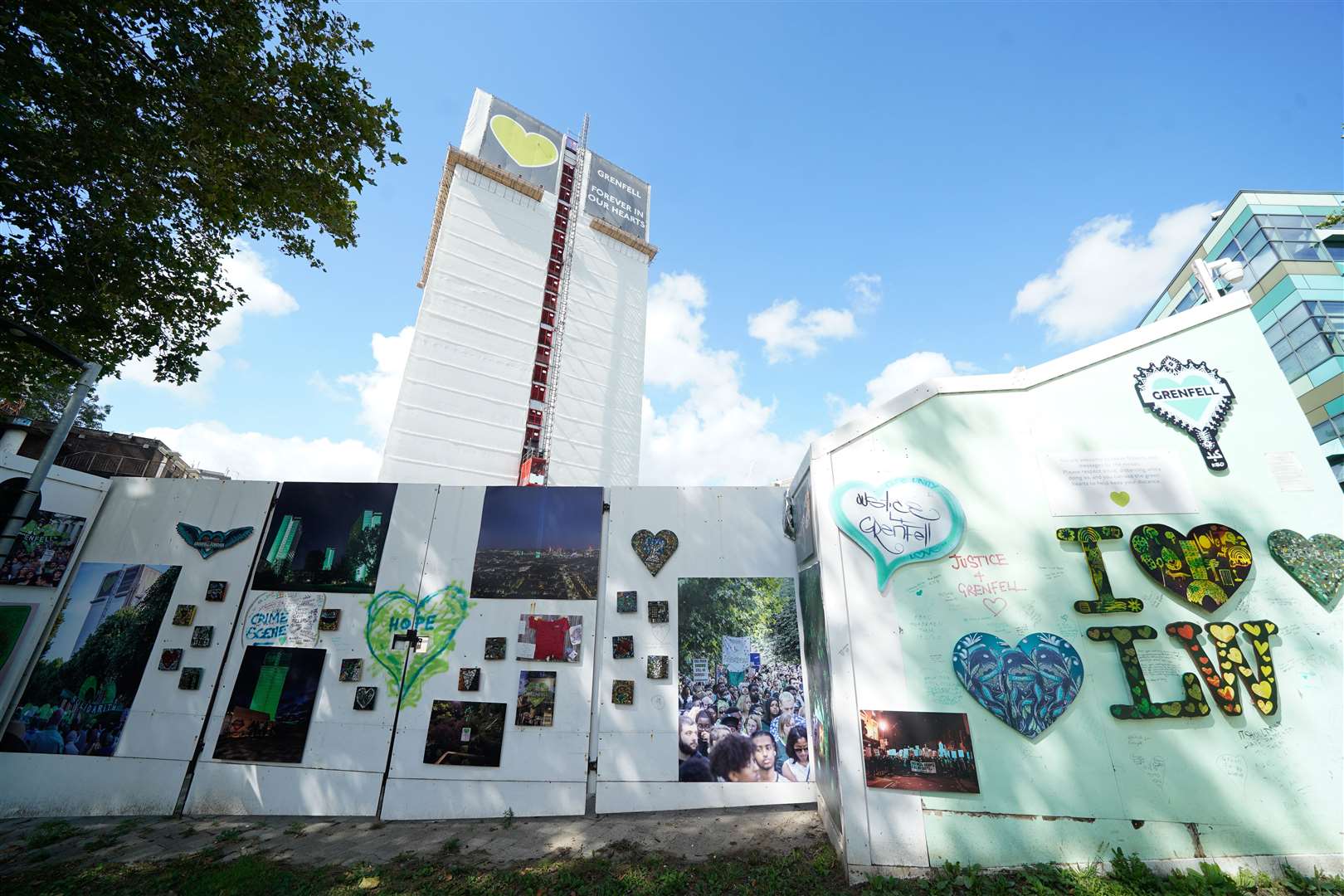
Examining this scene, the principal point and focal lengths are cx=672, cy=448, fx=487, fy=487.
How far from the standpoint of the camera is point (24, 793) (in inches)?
264

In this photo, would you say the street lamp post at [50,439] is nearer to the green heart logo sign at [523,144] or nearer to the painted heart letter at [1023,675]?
the painted heart letter at [1023,675]

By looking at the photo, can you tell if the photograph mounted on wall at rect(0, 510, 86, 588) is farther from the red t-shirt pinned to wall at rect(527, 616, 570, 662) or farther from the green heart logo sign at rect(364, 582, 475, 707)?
the red t-shirt pinned to wall at rect(527, 616, 570, 662)

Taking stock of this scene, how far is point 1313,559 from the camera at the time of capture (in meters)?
Answer: 5.22

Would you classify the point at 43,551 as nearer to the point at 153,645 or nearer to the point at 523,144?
the point at 153,645

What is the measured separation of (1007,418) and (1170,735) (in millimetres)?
3589

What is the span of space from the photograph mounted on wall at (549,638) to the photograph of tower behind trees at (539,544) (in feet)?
1.02

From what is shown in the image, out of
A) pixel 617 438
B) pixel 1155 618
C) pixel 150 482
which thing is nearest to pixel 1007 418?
pixel 1155 618

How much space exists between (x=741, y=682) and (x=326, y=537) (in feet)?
21.9

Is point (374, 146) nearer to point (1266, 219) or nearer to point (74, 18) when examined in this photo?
point (74, 18)

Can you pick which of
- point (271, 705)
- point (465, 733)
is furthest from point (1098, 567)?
point (271, 705)

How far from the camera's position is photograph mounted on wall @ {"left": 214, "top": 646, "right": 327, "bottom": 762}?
677 centimetres

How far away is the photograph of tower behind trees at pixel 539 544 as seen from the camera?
7.21 m

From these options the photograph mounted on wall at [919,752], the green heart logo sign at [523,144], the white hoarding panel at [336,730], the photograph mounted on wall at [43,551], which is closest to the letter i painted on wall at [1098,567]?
the photograph mounted on wall at [919,752]

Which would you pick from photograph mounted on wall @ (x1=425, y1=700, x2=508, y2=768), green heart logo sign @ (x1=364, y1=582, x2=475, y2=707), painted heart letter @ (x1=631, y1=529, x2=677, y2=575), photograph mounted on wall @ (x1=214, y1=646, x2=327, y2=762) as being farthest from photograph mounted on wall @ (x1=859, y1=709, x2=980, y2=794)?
photograph mounted on wall @ (x1=214, y1=646, x2=327, y2=762)
